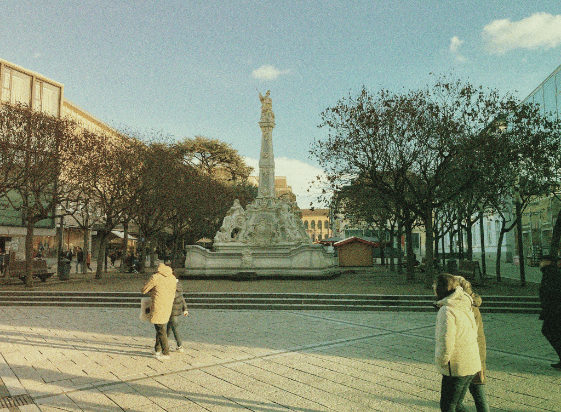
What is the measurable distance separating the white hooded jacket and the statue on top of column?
25248 mm

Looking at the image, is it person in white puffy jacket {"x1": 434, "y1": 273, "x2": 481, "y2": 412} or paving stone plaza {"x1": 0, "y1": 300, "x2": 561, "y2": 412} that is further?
paving stone plaza {"x1": 0, "y1": 300, "x2": 561, "y2": 412}

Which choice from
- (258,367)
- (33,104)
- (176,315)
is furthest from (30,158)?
(33,104)

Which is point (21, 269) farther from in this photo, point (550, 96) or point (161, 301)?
point (550, 96)

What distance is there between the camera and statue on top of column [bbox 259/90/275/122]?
28.3 metres

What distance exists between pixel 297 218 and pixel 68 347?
64.7ft

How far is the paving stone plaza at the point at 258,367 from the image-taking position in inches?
211

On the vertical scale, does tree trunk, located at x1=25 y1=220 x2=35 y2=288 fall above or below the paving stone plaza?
above

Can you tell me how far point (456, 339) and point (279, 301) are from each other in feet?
36.0

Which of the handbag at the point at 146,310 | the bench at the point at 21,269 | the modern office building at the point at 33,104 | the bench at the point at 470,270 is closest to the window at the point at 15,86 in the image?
the modern office building at the point at 33,104

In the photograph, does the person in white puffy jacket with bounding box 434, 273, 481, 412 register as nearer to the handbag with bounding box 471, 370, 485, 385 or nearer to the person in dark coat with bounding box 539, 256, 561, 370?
the handbag with bounding box 471, 370, 485, 385

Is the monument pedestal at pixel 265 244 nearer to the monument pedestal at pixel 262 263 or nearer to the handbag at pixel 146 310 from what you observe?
the monument pedestal at pixel 262 263

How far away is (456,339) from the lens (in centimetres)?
377

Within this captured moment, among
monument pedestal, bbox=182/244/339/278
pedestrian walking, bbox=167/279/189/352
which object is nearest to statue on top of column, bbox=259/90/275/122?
monument pedestal, bbox=182/244/339/278

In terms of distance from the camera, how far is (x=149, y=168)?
25.8 meters
